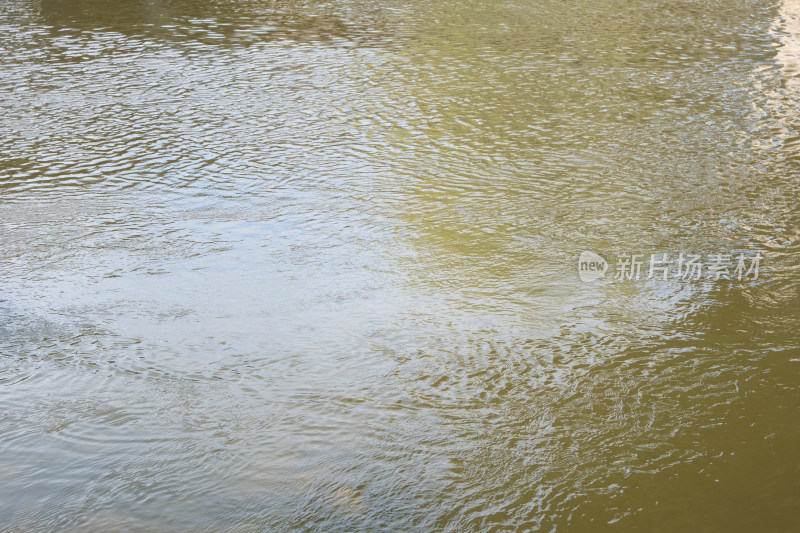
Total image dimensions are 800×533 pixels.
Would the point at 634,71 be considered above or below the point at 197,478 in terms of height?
above

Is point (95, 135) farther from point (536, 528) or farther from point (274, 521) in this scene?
point (536, 528)

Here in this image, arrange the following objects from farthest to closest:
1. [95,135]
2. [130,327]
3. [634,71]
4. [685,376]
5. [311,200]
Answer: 1. [634,71]
2. [95,135]
3. [311,200]
4. [130,327]
5. [685,376]

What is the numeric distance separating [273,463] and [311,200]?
272 cm

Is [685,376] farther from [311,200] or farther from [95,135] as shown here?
[95,135]

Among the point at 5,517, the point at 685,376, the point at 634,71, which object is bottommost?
the point at 5,517

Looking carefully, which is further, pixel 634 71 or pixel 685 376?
pixel 634 71

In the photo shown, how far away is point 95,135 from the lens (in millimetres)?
6820

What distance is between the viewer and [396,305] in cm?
409

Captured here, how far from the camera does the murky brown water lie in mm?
2904

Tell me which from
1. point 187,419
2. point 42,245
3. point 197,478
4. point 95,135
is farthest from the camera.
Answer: point 95,135

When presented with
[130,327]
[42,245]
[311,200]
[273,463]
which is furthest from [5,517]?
[311,200]

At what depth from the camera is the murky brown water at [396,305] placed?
290cm

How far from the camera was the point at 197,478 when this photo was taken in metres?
2.95

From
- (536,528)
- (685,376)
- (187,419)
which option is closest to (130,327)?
(187,419)
